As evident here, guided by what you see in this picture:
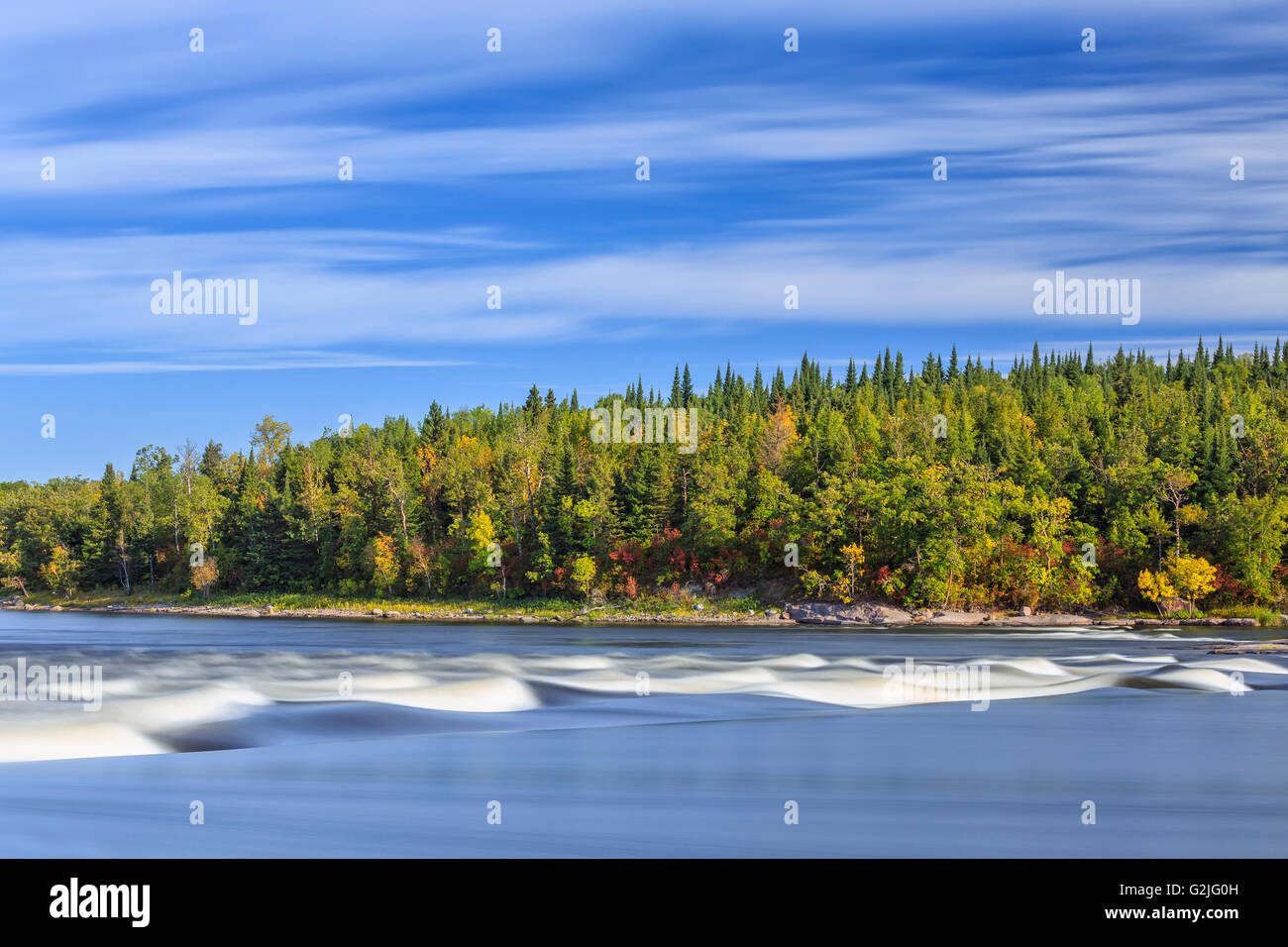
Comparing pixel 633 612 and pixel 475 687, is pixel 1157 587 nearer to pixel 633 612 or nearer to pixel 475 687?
pixel 633 612

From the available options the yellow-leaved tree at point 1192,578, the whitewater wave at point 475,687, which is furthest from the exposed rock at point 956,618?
the whitewater wave at point 475,687

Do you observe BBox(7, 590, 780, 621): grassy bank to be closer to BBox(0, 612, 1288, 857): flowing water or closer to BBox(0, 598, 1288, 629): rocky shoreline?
BBox(0, 598, 1288, 629): rocky shoreline

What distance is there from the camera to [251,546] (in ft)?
347

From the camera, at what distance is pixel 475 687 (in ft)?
101

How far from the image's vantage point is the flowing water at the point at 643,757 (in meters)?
16.6

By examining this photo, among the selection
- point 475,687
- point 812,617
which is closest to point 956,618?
point 812,617

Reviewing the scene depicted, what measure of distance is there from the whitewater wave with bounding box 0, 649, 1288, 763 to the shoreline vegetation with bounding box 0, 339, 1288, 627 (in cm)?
3415

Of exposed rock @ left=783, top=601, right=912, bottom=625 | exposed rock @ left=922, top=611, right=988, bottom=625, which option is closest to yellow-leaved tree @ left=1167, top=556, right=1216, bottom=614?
exposed rock @ left=922, top=611, right=988, bottom=625

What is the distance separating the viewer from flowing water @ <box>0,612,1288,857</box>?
16641 mm

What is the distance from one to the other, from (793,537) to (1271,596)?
33.5 m

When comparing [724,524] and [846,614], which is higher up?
[724,524]

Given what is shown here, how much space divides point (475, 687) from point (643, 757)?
1001 centimetres

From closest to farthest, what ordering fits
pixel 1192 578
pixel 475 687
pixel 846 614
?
pixel 475 687
pixel 1192 578
pixel 846 614
